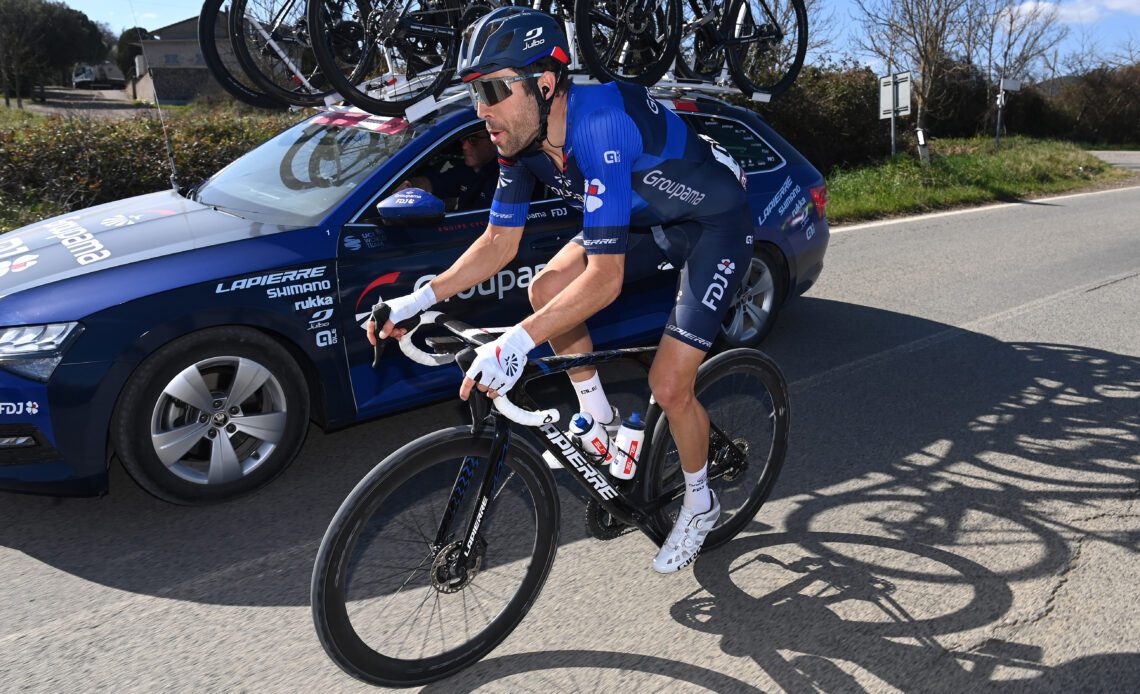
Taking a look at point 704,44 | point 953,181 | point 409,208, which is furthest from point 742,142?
point 953,181

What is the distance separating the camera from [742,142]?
636 centimetres

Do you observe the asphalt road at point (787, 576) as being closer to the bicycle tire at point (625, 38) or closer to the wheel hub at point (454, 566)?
the wheel hub at point (454, 566)

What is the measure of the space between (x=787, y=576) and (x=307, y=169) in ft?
10.5

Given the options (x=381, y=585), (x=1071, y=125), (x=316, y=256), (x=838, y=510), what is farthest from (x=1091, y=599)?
(x=1071, y=125)

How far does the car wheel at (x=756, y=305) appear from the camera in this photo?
20.2 feet

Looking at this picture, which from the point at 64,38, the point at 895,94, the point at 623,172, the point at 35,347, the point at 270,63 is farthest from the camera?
the point at 64,38

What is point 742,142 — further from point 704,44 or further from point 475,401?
point 475,401

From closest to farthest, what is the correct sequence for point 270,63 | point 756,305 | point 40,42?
1. point 270,63
2. point 756,305
3. point 40,42

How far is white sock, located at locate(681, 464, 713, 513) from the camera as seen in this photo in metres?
3.43

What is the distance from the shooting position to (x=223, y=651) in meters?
3.04

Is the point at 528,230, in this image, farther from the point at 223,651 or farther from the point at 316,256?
the point at 223,651

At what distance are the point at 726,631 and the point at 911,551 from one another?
101cm

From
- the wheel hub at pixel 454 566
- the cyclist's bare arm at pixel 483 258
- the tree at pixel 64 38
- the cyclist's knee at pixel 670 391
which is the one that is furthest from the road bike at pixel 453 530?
the tree at pixel 64 38

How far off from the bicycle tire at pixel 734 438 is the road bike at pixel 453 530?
0.05 metres
